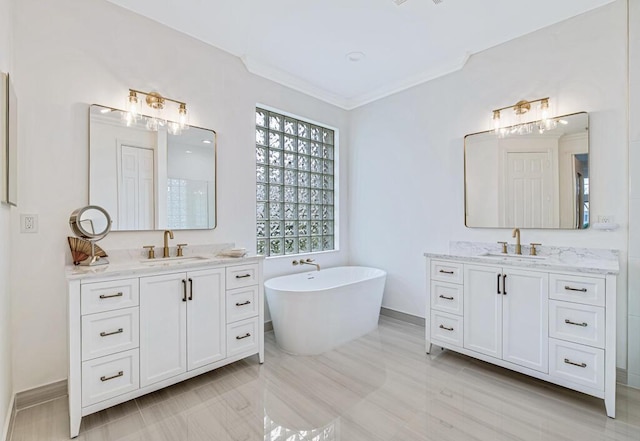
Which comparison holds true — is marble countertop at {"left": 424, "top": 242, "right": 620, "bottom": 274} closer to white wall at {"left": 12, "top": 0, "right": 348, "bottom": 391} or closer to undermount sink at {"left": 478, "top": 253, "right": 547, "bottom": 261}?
undermount sink at {"left": 478, "top": 253, "right": 547, "bottom": 261}

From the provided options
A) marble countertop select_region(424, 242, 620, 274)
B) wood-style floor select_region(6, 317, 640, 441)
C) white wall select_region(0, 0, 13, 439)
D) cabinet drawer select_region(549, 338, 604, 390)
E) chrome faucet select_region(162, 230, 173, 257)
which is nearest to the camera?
white wall select_region(0, 0, 13, 439)

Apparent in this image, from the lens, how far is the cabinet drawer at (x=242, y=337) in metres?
2.40

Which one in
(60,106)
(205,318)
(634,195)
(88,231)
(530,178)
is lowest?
(205,318)

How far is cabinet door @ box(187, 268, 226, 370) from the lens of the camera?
2.20 metres

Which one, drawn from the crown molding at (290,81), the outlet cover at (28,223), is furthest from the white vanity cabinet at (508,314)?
the outlet cover at (28,223)

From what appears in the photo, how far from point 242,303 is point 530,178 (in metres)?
2.64

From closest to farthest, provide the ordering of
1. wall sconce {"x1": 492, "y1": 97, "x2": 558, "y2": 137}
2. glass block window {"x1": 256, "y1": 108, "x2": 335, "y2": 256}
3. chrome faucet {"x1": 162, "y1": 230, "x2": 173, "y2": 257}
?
chrome faucet {"x1": 162, "y1": 230, "x2": 173, "y2": 257}
wall sconce {"x1": 492, "y1": 97, "x2": 558, "y2": 137}
glass block window {"x1": 256, "y1": 108, "x2": 335, "y2": 256}

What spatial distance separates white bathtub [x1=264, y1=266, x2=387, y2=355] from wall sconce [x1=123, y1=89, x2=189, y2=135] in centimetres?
162

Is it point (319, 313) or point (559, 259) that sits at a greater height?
point (559, 259)

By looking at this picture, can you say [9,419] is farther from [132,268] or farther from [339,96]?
[339,96]

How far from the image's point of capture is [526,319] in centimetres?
221

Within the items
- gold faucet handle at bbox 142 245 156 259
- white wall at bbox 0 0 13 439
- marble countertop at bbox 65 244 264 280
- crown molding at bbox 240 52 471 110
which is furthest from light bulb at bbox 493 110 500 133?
white wall at bbox 0 0 13 439

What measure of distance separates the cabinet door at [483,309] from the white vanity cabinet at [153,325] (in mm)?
1674

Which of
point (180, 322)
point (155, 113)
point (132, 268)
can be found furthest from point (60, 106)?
point (180, 322)
